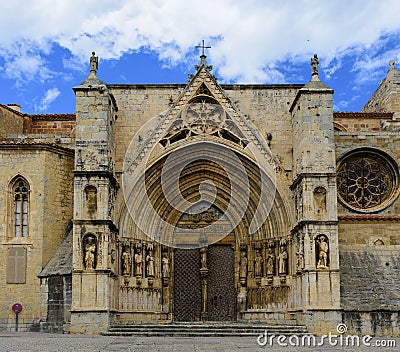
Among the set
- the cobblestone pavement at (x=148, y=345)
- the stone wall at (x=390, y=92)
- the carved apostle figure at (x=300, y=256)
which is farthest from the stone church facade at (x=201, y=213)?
the stone wall at (x=390, y=92)

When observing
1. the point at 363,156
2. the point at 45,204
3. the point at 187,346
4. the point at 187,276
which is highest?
the point at 363,156

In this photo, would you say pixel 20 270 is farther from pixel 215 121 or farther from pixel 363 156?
pixel 363 156

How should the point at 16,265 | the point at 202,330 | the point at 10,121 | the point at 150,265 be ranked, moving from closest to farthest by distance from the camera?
the point at 202,330 → the point at 16,265 → the point at 150,265 → the point at 10,121

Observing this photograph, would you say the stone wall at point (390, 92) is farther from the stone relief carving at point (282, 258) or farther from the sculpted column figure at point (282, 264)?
the sculpted column figure at point (282, 264)

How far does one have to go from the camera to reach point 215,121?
64.7 feet

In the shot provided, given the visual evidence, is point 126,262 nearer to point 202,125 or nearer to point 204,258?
point 204,258

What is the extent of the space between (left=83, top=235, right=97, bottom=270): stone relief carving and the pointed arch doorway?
3582 millimetres

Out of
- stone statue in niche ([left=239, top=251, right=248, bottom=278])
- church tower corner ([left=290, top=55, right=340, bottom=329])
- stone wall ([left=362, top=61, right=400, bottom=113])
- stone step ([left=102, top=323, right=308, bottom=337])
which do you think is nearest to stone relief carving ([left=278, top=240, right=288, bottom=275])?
church tower corner ([left=290, top=55, right=340, bottom=329])

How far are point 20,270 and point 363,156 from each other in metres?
10.8

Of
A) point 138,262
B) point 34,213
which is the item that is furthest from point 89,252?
point 34,213

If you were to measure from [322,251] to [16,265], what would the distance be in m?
8.41

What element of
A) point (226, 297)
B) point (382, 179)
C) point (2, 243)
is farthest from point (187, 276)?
point (382, 179)

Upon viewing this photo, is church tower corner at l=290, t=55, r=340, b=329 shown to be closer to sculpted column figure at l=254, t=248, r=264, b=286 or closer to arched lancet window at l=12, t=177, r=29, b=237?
sculpted column figure at l=254, t=248, r=264, b=286

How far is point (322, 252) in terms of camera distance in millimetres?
17703
